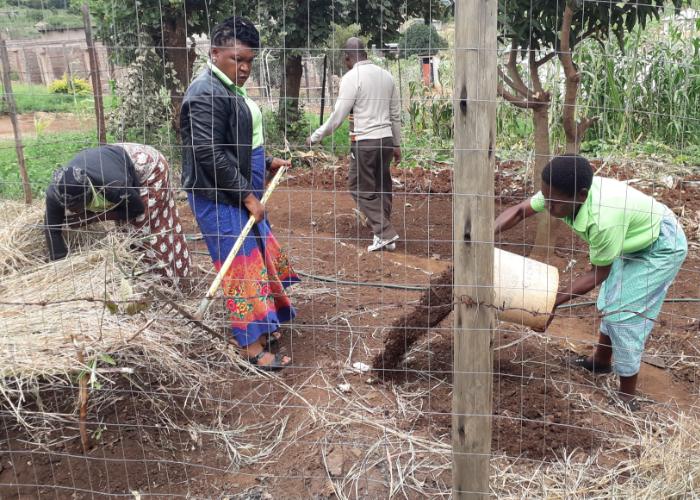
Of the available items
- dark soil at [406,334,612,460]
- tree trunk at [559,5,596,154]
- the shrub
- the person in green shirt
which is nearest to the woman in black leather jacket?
dark soil at [406,334,612,460]

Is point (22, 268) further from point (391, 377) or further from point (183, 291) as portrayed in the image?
point (391, 377)

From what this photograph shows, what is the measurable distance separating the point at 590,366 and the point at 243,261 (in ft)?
6.35

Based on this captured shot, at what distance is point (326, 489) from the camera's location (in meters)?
2.67

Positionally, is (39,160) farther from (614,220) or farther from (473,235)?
(473,235)

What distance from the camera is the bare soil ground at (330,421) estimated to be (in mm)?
2787

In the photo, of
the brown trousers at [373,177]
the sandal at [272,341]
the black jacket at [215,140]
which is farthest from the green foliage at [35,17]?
the brown trousers at [373,177]

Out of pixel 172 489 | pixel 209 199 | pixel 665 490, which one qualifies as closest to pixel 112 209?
pixel 209 199

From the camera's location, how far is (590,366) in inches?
143

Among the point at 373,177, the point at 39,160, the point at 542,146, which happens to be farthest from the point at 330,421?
the point at 39,160

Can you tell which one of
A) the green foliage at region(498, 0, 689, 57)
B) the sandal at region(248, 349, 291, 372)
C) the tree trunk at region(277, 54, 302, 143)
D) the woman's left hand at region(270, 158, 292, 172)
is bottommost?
the sandal at region(248, 349, 291, 372)

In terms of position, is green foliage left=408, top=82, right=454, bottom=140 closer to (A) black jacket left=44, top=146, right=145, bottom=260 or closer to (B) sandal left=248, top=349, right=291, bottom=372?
(A) black jacket left=44, top=146, right=145, bottom=260

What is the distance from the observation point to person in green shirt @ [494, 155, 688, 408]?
113 inches

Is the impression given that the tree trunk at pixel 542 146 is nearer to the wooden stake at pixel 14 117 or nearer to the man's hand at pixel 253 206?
the man's hand at pixel 253 206

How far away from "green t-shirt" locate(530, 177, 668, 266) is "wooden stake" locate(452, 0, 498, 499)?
1.11 m
